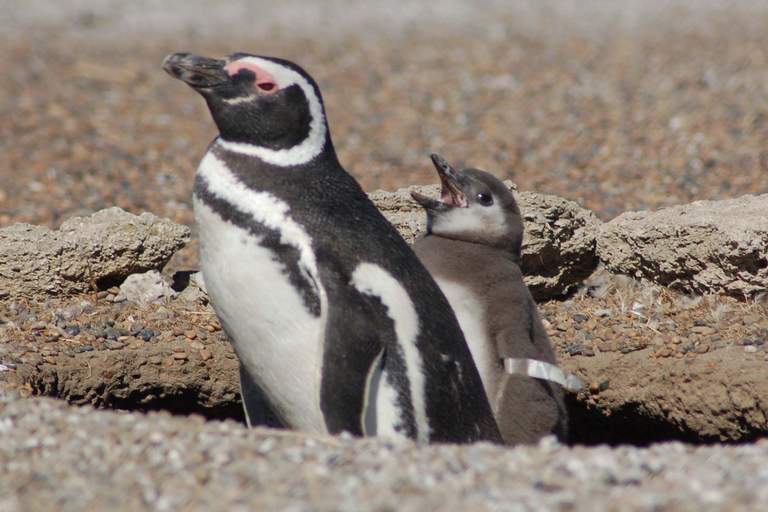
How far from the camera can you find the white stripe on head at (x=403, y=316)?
267 cm

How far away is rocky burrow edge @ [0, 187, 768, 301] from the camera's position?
4059mm

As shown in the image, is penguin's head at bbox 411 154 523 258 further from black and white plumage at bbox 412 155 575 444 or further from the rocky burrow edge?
the rocky burrow edge

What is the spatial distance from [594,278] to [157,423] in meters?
2.96

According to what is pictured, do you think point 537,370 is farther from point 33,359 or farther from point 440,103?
point 440,103

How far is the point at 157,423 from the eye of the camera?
225 centimetres

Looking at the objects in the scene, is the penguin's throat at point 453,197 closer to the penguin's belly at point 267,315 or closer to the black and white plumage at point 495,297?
the black and white plumage at point 495,297

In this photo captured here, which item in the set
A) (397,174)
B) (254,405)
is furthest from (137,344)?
(397,174)

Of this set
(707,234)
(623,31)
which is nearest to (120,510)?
(707,234)

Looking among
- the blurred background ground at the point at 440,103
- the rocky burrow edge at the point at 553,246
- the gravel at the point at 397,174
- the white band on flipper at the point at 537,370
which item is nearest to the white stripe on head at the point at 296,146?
the gravel at the point at 397,174

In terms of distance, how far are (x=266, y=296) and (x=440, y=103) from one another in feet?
22.8

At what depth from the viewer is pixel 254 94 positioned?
278 cm

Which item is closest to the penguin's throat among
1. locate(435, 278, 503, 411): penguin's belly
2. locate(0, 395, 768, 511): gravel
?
locate(435, 278, 503, 411): penguin's belly

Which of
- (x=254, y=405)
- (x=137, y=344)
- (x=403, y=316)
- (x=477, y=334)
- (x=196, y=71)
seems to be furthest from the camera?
(x=137, y=344)

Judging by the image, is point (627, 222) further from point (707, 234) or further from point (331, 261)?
point (331, 261)
